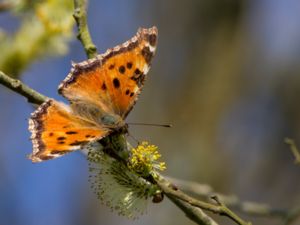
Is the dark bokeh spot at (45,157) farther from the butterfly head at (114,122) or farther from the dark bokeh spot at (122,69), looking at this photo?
the dark bokeh spot at (122,69)

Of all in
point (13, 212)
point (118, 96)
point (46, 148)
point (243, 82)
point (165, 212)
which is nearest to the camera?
point (46, 148)

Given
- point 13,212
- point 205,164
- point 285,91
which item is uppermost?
point 285,91

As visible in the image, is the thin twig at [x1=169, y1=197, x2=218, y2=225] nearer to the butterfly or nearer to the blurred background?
the butterfly

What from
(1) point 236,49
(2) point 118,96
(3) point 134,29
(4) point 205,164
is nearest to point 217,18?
(1) point 236,49

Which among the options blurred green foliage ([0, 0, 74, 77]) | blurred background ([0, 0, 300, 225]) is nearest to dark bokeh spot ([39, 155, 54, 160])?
blurred green foliage ([0, 0, 74, 77])

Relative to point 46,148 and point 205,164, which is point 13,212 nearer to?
point 205,164

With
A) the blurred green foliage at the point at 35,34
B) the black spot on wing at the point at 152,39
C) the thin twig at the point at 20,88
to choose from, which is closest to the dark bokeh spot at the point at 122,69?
the black spot on wing at the point at 152,39

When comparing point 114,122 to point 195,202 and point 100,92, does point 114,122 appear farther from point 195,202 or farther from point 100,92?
point 195,202
